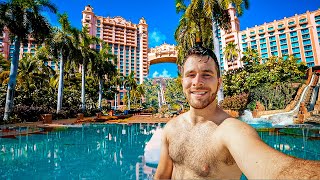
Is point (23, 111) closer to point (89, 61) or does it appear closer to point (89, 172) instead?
point (89, 61)

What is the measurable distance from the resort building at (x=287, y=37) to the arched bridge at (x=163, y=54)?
82.0ft

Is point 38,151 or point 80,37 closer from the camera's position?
point 38,151

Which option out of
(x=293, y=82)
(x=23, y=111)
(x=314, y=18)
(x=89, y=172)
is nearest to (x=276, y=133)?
(x=89, y=172)

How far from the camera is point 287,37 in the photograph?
76.4 meters

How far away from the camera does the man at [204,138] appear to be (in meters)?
1.14

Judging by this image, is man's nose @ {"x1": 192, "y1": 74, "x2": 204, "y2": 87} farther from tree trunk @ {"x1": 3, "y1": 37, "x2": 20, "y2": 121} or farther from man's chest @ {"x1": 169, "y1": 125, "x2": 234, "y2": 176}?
tree trunk @ {"x1": 3, "y1": 37, "x2": 20, "y2": 121}

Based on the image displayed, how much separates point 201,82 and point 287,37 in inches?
3614

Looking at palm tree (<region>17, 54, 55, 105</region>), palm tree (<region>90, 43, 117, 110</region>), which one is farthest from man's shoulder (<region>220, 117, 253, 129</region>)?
→ palm tree (<region>90, 43, 117, 110</region>)

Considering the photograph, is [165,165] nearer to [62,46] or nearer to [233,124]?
[233,124]

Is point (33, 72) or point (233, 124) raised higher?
point (33, 72)

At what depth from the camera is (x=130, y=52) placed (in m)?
105

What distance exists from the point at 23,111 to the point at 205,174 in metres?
21.9

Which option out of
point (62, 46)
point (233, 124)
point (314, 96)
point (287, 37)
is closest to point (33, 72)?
point (62, 46)

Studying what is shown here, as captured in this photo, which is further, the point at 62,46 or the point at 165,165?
the point at 62,46
